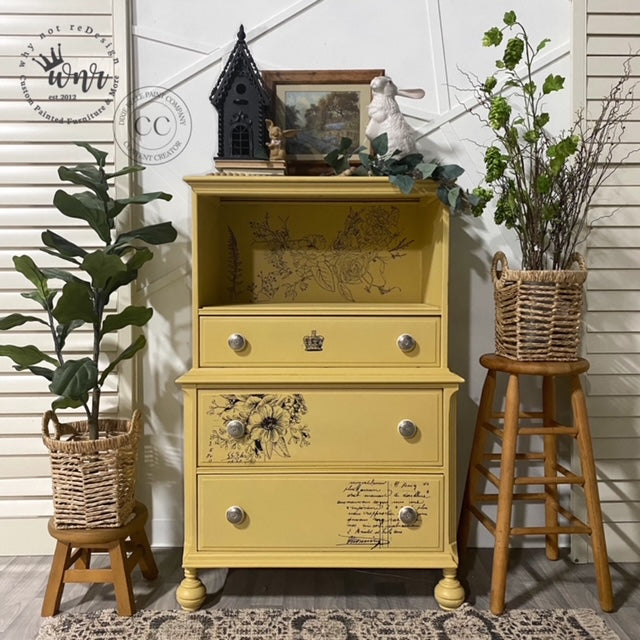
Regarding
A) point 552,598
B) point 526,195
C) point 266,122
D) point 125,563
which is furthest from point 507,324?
point 125,563

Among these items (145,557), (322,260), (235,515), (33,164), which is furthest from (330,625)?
(33,164)

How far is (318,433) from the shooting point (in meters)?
1.85

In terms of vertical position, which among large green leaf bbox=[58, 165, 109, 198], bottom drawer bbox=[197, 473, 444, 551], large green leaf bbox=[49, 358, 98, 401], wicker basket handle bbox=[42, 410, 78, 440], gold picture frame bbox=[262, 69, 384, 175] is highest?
gold picture frame bbox=[262, 69, 384, 175]

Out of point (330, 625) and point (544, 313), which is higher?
point (544, 313)

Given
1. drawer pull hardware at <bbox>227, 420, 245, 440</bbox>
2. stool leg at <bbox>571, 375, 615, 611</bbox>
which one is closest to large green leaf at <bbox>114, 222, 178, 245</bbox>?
drawer pull hardware at <bbox>227, 420, 245, 440</bbox>

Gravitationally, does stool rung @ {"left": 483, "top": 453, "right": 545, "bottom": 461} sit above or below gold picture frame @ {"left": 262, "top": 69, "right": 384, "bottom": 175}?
below

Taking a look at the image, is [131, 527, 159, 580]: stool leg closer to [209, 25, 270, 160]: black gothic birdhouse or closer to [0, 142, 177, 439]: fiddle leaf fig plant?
[0, 142, 177, 439]: fiddle leaf fig plant

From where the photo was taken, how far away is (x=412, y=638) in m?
1.72

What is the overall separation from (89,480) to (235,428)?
49 centimetres

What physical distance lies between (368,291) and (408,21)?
1.00 metres

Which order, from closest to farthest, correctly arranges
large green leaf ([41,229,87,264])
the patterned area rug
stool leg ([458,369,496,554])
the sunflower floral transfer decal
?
1. the patterned area rug
2. the sunflower floral transfer decal
3. large green leaf ([41,229,87,264])
4. stool leg ([458,369,496,554])

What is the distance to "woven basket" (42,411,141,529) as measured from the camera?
6.10 feet

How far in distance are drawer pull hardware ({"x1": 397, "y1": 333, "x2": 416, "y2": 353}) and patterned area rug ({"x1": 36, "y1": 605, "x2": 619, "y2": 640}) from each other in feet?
2.67

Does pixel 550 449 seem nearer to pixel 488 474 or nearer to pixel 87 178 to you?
pixel 488 474
